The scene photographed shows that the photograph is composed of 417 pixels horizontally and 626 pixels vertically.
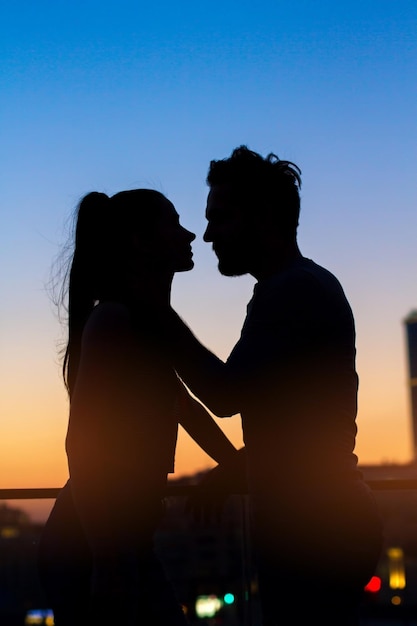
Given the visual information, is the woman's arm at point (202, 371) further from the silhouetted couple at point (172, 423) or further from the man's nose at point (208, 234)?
the man's nose at point (208, 234)

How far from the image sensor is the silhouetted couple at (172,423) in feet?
6.18

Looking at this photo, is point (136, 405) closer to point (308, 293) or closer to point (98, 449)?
point (98, 449)

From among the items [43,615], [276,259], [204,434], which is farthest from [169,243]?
[43,615]

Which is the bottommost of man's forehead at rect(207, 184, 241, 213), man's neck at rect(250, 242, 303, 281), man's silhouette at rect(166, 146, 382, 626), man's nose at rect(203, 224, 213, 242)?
man's silhouette at rect(166, 146, 382, 626)

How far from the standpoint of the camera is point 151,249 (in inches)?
87.2

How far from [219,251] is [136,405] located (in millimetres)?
558

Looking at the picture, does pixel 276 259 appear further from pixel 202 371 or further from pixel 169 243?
pixel 202 371

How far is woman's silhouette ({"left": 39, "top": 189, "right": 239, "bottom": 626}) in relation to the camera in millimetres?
1847

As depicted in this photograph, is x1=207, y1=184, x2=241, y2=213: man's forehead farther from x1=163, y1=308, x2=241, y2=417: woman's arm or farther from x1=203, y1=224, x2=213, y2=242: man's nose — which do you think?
x1=163, y1=308, x2=241, y2=417: woman's arm

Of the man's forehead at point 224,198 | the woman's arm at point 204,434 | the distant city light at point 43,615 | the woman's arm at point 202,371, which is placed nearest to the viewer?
the woman's arm at point 202,371

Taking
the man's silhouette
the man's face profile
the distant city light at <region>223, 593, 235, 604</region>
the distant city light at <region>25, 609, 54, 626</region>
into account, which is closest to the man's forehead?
the man's face profile

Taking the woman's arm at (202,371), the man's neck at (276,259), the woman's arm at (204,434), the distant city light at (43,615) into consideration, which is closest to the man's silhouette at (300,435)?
the woman's arm at (202,371)

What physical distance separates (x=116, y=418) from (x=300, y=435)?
0.46 meters

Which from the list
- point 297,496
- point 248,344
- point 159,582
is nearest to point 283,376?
point 248,344
